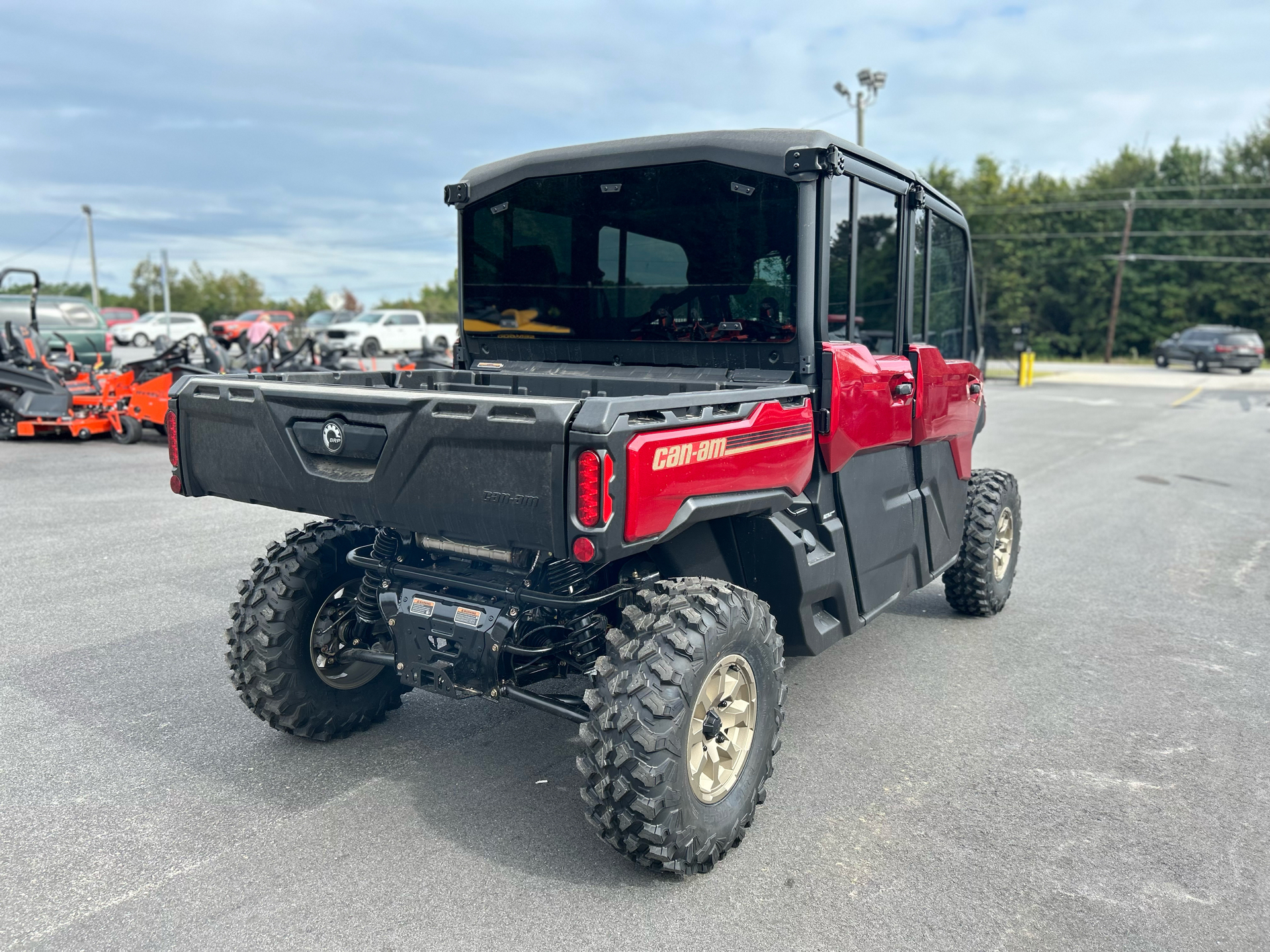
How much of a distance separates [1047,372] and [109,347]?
1256 inches

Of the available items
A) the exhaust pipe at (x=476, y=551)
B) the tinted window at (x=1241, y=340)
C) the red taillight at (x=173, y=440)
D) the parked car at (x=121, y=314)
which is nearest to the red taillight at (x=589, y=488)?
the exhaust pipe at (x=476, y=551)

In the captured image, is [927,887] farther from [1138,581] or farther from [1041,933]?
[1138,581]

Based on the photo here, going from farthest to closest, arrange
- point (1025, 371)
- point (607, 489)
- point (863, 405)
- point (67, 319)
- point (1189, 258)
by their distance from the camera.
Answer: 1. point (1189, 258)
2. point (1025, 371)
3. point (67, 319)
4. point (863, 405)
5. point (607, 489)

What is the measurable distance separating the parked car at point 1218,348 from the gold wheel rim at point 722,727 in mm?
39099

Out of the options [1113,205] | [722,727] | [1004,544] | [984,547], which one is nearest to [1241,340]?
[1113,205]

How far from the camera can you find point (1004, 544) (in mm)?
6086

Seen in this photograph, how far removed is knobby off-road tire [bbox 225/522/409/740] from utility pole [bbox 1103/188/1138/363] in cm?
5316

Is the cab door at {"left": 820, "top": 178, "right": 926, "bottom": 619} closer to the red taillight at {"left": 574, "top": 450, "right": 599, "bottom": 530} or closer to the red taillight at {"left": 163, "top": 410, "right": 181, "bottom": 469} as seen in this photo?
the red taillight at {"left": 574, "top": 450, "right": 599, "bottom": 530}

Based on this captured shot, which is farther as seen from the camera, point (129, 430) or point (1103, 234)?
point (1103, 234)

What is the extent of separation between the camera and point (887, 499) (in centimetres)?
438

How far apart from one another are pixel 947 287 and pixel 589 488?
3440mm

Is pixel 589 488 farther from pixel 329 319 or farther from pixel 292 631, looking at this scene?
pixel 329 319

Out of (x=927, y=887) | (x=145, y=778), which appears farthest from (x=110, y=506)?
(x=927, y=887)

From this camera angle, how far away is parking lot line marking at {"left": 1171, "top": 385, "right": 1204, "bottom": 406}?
2327cm
